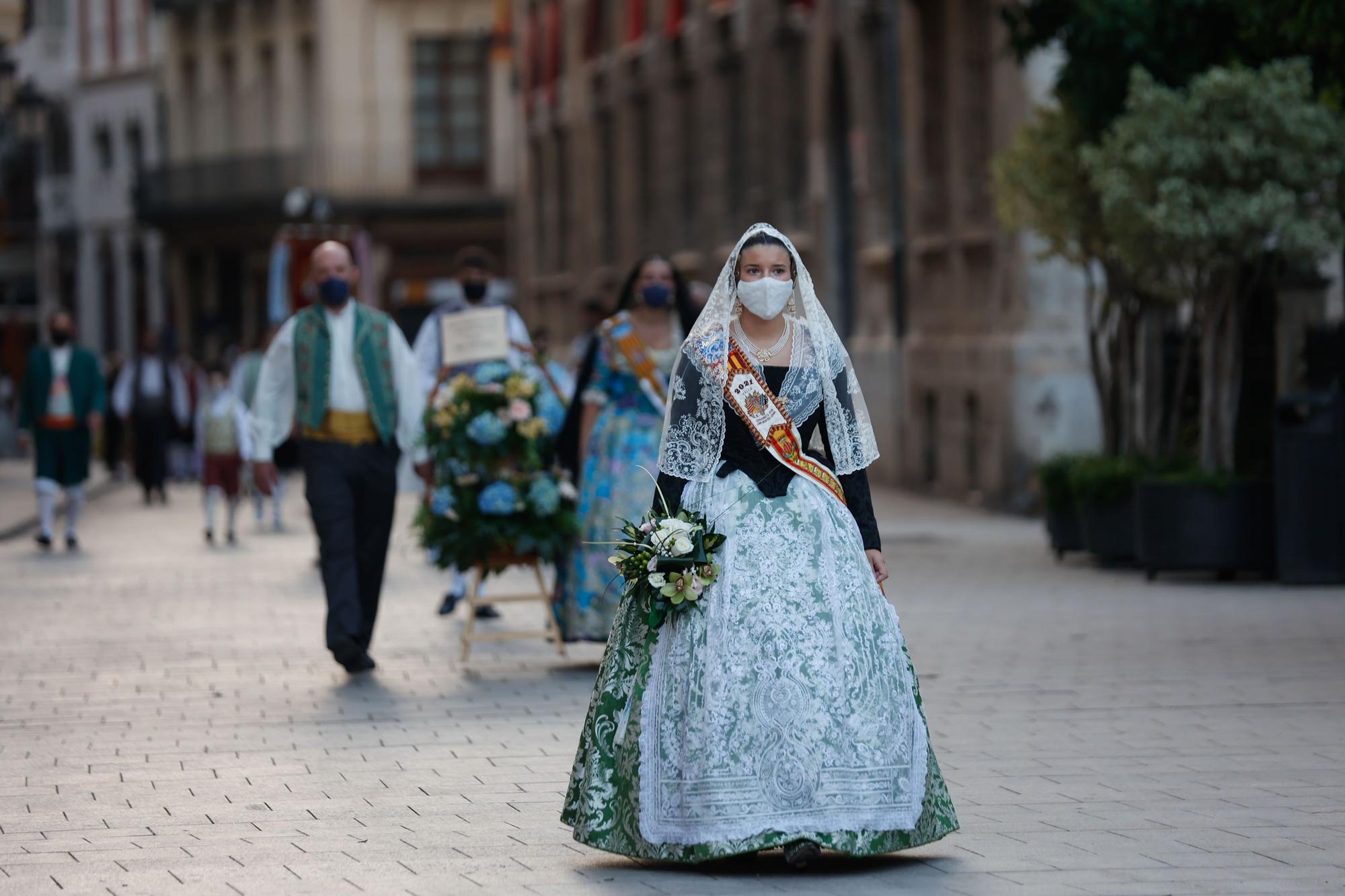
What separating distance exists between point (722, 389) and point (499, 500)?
4886 millimetres

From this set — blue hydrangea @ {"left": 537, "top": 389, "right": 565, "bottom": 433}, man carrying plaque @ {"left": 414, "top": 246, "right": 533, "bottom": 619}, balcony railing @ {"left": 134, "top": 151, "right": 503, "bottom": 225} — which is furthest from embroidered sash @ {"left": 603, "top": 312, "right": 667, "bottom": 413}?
balcony railing @ {"left": 134, "top": 151, "right": 503, "bottom": 225}

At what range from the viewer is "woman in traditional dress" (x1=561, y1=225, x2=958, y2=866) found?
6.74 metres

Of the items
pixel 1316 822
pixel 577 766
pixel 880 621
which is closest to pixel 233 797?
pixel 577 766

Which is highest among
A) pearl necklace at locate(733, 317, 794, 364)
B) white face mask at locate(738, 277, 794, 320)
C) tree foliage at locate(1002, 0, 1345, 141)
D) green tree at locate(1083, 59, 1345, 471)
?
tree foliage at locate(1002, 0, 1345, 141)

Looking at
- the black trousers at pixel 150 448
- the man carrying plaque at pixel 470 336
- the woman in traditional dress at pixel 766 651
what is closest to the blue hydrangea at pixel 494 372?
the man carrying plaque at pixel 470 336

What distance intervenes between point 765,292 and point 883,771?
4.50ft

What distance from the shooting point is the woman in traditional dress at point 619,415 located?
37.7ft

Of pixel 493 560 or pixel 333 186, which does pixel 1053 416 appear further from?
pixel 333 186

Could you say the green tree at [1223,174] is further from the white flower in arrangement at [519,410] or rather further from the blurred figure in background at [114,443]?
the blurred figure in background at [114,443]

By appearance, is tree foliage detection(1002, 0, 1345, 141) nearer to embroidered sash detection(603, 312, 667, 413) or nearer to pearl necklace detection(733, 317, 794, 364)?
embroidered sash detection(603, 312, 667, 413)

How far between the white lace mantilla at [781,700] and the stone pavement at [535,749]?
0.20 meters

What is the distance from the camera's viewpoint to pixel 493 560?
40.2ft

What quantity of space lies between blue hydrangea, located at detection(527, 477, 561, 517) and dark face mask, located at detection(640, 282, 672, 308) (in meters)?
1.16

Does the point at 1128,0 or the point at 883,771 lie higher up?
the point at 1128,0
